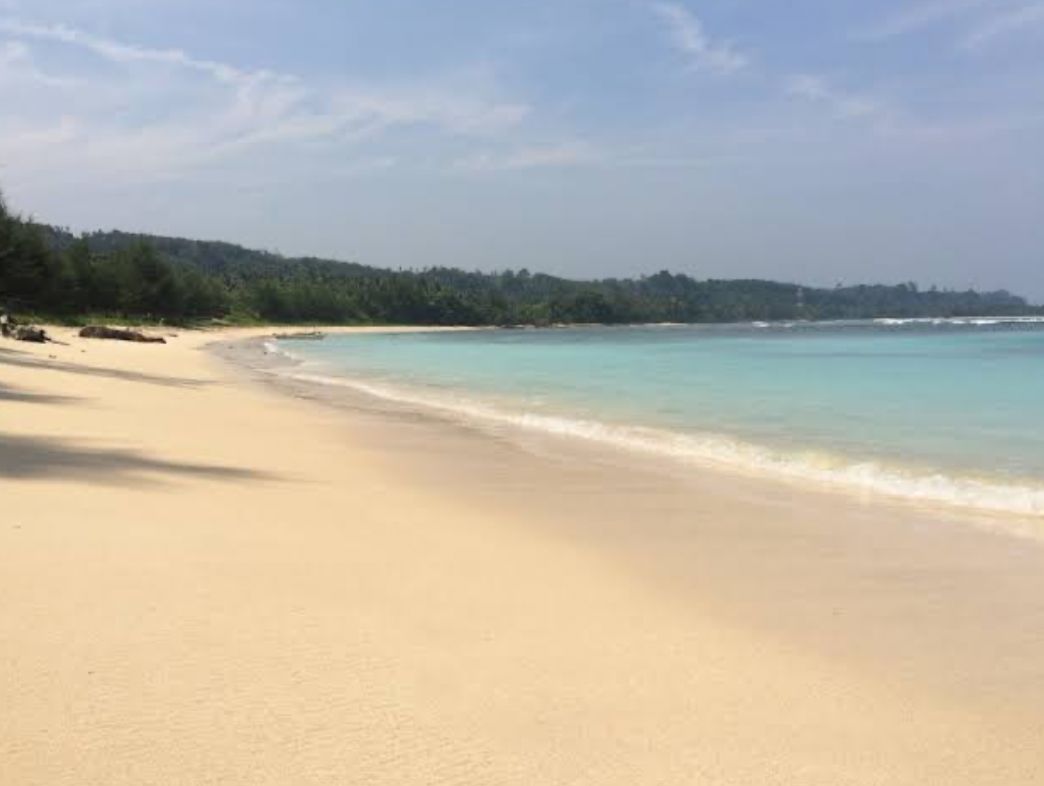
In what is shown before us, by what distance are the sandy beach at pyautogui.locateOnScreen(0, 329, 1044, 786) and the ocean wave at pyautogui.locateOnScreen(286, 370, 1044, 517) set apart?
933 millimetres

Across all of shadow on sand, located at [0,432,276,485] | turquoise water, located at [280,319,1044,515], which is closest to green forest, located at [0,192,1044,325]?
turquoise water, located at [280,319,1044,515]

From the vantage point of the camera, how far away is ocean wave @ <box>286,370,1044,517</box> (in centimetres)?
846

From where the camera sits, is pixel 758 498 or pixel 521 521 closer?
pixel 521 521

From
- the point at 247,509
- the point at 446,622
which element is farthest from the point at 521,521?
the point at 446,622

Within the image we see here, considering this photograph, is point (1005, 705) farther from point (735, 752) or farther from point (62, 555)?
point (62, 555)

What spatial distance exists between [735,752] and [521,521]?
4.18 metres

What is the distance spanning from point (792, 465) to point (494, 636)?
7179 mm

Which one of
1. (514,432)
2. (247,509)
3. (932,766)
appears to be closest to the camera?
(932,766)

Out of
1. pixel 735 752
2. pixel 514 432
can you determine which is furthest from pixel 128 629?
pixel 514 432

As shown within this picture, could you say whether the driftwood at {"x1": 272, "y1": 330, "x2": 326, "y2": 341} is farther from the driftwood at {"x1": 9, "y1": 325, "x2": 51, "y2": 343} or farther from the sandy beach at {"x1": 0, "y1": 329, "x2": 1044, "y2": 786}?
the sandy beach at {"x1": 0, "y1": 329, "x2": 1044, "y2": 786}

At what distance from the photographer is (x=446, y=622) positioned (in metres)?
4.26

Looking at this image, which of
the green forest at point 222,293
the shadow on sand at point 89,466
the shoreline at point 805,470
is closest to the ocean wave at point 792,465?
the shoreline at point 805,470

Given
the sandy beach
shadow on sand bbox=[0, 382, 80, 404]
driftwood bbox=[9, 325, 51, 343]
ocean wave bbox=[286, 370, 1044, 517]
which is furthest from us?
driftwood bbox=[9, 325, 51, 343]

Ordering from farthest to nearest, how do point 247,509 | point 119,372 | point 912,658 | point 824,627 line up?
1. point 119,372
2. point 247,509
3. point 824,627
4. point 912,658
